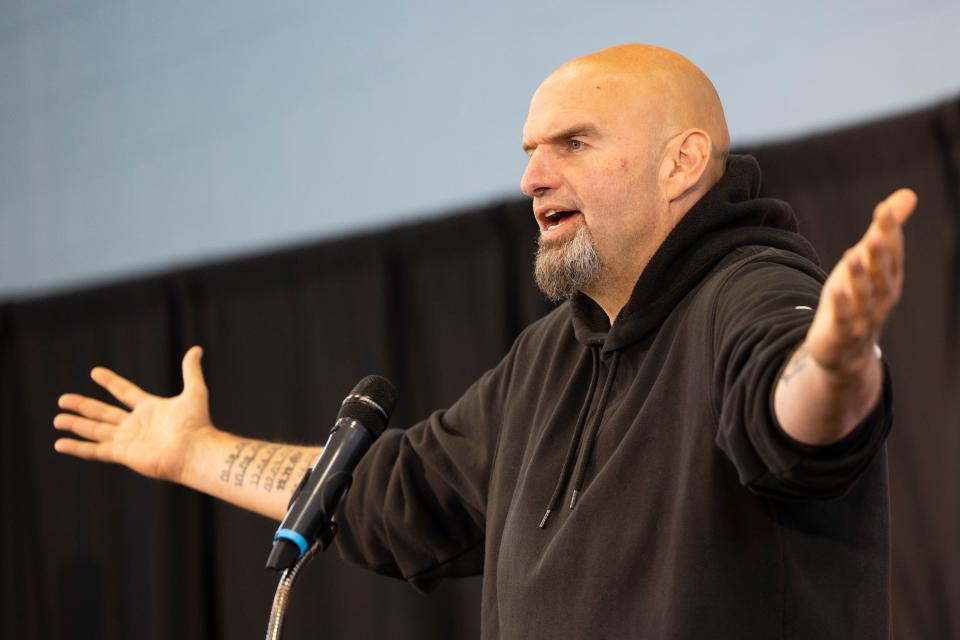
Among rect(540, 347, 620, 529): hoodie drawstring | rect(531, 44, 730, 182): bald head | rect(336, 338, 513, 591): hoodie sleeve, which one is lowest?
rect(336, 338, 513, 591): hoodie sleeve

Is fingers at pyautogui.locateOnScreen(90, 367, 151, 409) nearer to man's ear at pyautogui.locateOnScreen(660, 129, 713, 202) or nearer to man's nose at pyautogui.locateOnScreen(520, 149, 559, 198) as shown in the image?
man's nose at pyautogui.locateOnScreen(520, 149, 559, 198)

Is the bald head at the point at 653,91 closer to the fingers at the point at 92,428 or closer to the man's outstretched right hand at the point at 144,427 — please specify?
the man's outstretched right hand at the point at 144,427

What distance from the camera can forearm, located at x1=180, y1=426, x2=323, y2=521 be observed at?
1906 mm

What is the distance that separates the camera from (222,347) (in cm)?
361

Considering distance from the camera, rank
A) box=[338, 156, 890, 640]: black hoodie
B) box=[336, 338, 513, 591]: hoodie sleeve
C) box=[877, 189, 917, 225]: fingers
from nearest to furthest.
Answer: box=[877, 189, 917, 225]: fingers → box=[338, 156, 890, 640]: black hoodie → box=[336, 338, 513, 591]: hoodie sleeve

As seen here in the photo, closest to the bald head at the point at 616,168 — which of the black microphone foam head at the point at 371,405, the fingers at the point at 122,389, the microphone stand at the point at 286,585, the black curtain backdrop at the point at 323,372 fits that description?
the black microphone foam head at the point at 371,405

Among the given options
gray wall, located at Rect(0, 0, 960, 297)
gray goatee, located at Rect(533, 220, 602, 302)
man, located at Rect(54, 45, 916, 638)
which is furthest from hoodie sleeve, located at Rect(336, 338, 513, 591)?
gray wall, located at Rect(0, 0, 960, 297)

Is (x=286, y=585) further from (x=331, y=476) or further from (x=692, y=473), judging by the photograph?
(x=692, y=473)

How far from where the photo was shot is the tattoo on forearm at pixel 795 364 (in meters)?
1.03

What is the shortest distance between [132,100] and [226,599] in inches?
70.4

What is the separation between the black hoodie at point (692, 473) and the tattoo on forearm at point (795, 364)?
26 mm

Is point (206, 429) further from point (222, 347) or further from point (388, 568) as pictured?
point (222, 347)

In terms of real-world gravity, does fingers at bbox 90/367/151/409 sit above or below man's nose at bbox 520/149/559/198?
below

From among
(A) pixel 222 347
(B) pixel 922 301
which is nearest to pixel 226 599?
(A) pixel 222 347
